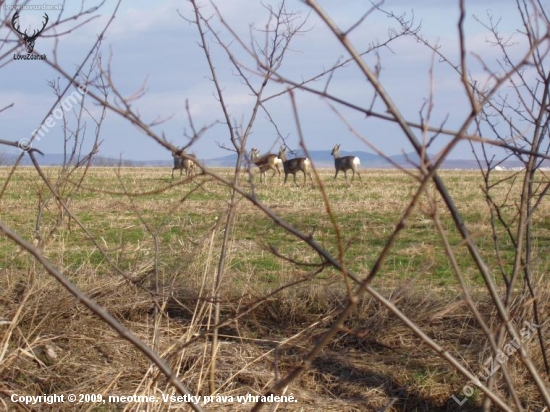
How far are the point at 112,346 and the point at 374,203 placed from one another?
14.9 m

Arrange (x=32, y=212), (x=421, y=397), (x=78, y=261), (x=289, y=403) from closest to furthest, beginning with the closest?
(x=289, y=403) < (x=421, y=397) < (x=78, y=261) < (x=32, y=212)

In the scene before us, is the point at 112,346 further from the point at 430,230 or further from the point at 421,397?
the point at 430,230

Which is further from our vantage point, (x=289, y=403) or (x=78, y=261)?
(x=78, y=261)

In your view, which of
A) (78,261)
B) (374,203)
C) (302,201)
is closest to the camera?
(78,261)

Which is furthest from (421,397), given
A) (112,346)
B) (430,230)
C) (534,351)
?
(430,230)

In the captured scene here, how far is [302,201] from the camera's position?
808 inches

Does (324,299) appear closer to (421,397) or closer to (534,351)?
(421,397)

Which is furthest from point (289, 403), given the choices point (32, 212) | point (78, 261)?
point (32, 212)

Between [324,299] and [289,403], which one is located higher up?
[324,299]

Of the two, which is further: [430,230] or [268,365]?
[430,230]

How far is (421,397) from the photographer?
4672 millimetres

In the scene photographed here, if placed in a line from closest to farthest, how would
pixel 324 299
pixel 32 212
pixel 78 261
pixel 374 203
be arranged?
pixel 324 299
pixel 78 261
pixel 32 212
pixel 374 203

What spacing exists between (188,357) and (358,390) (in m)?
1.10

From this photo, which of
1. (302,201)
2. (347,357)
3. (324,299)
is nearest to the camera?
(347,357)
